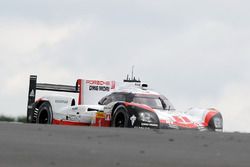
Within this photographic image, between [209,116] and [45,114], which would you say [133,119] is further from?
[45,114]

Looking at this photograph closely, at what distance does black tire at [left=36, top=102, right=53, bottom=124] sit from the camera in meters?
19.5

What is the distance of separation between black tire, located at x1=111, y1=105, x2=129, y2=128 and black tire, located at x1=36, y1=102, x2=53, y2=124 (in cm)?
264

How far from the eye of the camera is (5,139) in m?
8.86

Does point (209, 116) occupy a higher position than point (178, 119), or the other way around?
point (209, 116)

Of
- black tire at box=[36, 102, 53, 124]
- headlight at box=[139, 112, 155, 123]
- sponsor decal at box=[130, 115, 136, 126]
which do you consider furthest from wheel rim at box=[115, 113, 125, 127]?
black tire at box=[36, 102, 53, 124]

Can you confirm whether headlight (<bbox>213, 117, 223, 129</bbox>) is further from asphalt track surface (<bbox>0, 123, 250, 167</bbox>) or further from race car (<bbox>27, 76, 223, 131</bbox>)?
asphalt track surface (<bbox>0, 123, 250, 167</bbox>)

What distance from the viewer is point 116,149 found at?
318 inches

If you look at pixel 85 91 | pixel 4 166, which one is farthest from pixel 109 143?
pixel 85 91

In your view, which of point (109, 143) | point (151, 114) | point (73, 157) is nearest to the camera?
point (73, 157)

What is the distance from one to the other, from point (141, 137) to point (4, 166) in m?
3.35

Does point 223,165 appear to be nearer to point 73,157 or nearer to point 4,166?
point 73,157

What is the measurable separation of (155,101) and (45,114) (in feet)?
9.75

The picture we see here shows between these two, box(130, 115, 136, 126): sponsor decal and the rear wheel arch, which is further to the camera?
the rear wheel arch

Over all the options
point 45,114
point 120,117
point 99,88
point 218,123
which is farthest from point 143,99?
point 99,88
